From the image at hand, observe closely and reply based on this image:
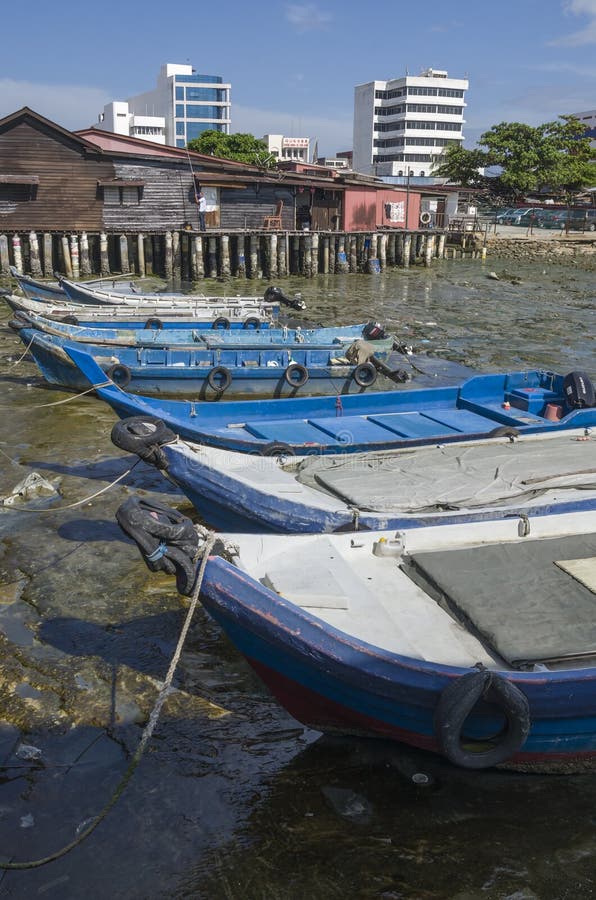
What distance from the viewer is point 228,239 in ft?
109

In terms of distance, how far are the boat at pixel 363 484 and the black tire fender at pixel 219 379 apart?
19.8 ft

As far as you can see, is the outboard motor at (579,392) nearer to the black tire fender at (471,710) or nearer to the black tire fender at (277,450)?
the black tire fender at (277,450)

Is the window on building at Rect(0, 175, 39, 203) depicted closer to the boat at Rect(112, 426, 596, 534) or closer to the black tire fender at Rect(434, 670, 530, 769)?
the boat at Rect(112, 426, 596, 534)

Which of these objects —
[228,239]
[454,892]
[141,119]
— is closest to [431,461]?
[454,892]

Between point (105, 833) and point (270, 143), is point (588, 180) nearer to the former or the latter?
point (105, 833)

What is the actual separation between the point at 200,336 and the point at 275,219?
2157 centimetres

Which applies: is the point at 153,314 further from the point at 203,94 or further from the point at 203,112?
the point at 203,94

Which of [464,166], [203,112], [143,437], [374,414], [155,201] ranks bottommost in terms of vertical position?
[374,414]

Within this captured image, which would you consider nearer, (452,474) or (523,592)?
(523,592)

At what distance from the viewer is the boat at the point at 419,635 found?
491cm

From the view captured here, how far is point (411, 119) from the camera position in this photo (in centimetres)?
10356

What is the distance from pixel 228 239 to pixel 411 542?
28.7 meters

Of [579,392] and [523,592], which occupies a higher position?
[579,392]

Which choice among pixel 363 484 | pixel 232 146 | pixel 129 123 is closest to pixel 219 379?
pixel 363 484
